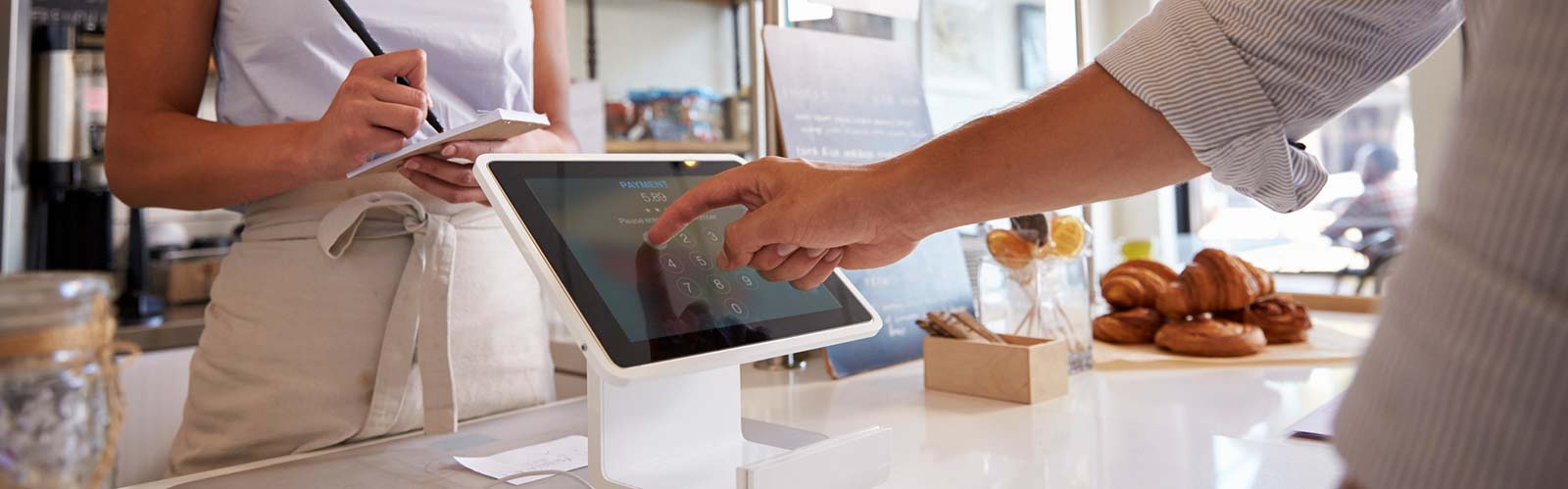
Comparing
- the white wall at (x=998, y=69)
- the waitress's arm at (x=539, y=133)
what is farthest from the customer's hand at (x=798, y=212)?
the white wall at (x=998, y=69)

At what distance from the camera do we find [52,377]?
0.44m

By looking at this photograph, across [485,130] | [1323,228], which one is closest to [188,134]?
[485,130]

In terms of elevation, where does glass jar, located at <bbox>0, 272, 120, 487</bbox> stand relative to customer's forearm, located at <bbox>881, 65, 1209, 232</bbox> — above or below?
below

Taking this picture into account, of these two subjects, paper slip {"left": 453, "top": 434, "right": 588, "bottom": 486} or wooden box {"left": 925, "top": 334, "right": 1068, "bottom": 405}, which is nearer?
paper slip {"left": 453, "top": 434, "right": 588, "bottom": 486}

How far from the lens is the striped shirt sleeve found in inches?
25.0

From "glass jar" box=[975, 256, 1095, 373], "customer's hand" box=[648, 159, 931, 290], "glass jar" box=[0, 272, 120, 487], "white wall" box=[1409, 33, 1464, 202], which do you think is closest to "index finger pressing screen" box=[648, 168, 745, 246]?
"customer's hand" box=[648, 159, 931, 290]

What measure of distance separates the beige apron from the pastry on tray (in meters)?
0.94

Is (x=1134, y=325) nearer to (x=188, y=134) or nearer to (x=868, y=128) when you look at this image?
(x=868, y=128)

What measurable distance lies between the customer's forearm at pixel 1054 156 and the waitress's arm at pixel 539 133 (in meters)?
0.39

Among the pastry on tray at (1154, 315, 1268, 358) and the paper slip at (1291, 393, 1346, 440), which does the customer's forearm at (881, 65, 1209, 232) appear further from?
the pastry on tray at (1154, 315, 1268, 358)

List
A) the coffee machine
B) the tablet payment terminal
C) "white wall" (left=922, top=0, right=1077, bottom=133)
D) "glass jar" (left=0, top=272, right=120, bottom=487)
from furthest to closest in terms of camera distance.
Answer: the coffee machine
"white wall" (left=922, top=0, right=1077, bottom=133)
the tablet payment terminal
"glass jar" (left=0, top=272, right=120, bottom=487)

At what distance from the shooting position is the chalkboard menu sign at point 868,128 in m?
1.32

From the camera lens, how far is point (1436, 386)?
300 mm

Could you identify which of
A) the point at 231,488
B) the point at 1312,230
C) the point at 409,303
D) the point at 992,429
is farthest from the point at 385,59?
the point at 1312,230
